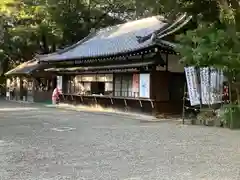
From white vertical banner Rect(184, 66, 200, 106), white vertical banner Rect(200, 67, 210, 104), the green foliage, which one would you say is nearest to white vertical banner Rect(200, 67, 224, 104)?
white vertical banner Rect(200, 67, 210, 104)

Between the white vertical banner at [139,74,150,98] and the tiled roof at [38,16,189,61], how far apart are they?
140cm

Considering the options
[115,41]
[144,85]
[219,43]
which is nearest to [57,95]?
[115,41]

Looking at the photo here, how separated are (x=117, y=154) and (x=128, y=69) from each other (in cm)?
1181

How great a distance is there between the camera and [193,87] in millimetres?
17094

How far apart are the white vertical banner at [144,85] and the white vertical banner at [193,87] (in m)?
2.42

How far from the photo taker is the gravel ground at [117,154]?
678cm

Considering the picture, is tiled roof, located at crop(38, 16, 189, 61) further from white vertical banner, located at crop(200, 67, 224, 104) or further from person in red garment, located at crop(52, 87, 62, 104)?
white vertical banner, located at crop(200, 67, 224, 104)

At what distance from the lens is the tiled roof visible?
20.9 m

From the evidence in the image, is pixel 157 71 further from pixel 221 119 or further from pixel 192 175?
pixel 192 175

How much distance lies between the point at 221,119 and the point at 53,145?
23.3 ft

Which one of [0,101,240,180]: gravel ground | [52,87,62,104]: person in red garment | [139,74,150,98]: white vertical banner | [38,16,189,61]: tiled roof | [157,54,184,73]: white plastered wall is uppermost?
[38,16,189,61]: tiled roof

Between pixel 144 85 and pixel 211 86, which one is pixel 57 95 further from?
pixel 211 86

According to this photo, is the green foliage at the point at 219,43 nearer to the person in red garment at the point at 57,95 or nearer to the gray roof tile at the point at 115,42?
the gray roof tile at the point at 115,42

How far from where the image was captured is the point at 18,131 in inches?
497
